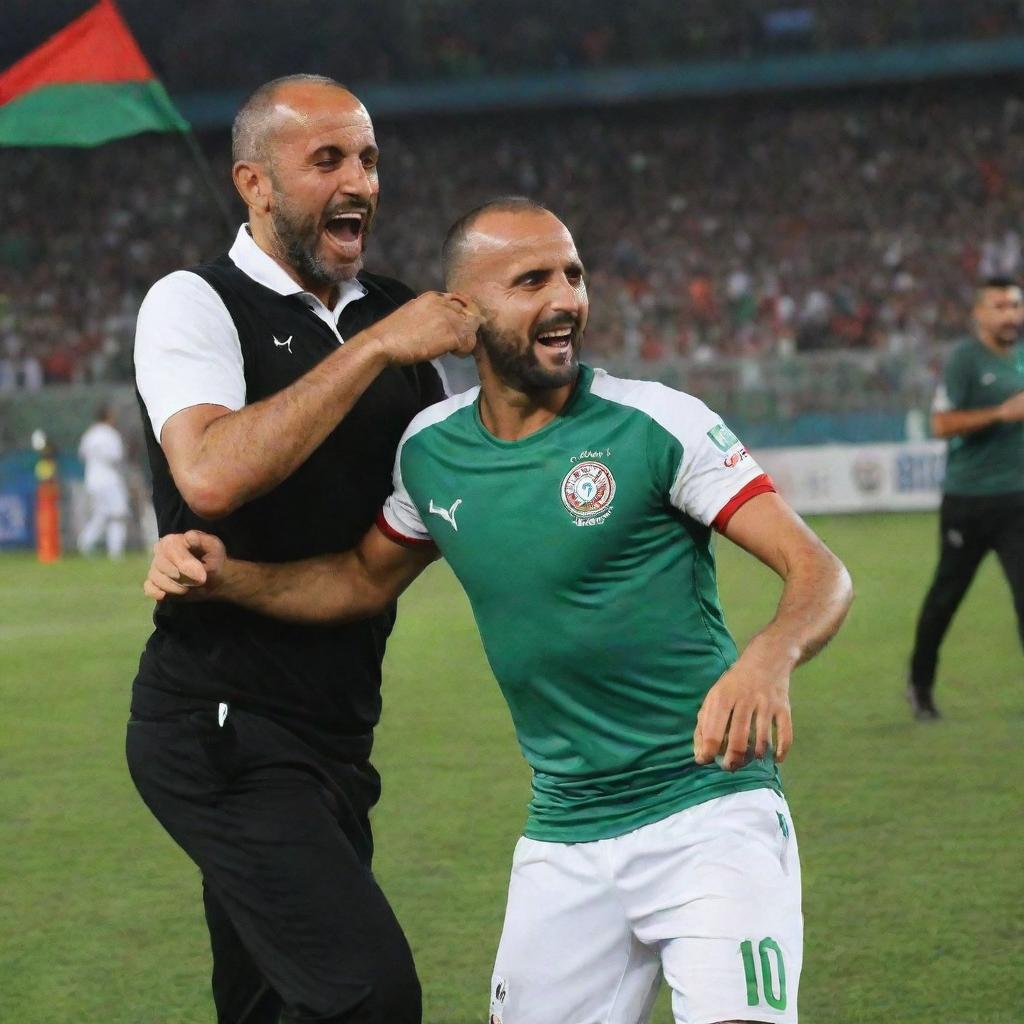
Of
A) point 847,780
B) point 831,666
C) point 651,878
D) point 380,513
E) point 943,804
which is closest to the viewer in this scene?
point 651,878

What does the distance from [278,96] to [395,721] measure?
687cm

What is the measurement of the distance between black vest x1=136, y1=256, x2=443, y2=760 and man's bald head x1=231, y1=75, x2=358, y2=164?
255 millimetres

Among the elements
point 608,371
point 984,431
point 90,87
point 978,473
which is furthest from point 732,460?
point 608,371

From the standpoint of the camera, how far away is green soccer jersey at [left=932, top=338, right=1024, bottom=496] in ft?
31.9

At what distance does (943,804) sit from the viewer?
7.85 meters

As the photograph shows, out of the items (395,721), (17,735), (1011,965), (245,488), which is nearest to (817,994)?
(1011,965)

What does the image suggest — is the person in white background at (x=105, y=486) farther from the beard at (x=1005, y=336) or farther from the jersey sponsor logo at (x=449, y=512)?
the jersey sponsor logo at (x=449, y=512)

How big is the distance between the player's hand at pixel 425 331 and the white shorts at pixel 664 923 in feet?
3.20

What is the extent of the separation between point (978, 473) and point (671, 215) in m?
27.6

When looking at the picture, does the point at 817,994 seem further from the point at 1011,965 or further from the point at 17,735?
the point at 17,735

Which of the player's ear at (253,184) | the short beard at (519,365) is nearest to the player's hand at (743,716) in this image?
the short beard at (519,365)

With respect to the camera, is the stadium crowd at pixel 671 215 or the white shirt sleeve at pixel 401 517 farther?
the stadium crowd at pixel 671 215

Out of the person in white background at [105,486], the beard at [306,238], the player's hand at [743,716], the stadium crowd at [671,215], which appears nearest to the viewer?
the player's hand at [743,716]

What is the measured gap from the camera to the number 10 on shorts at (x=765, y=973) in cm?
326
